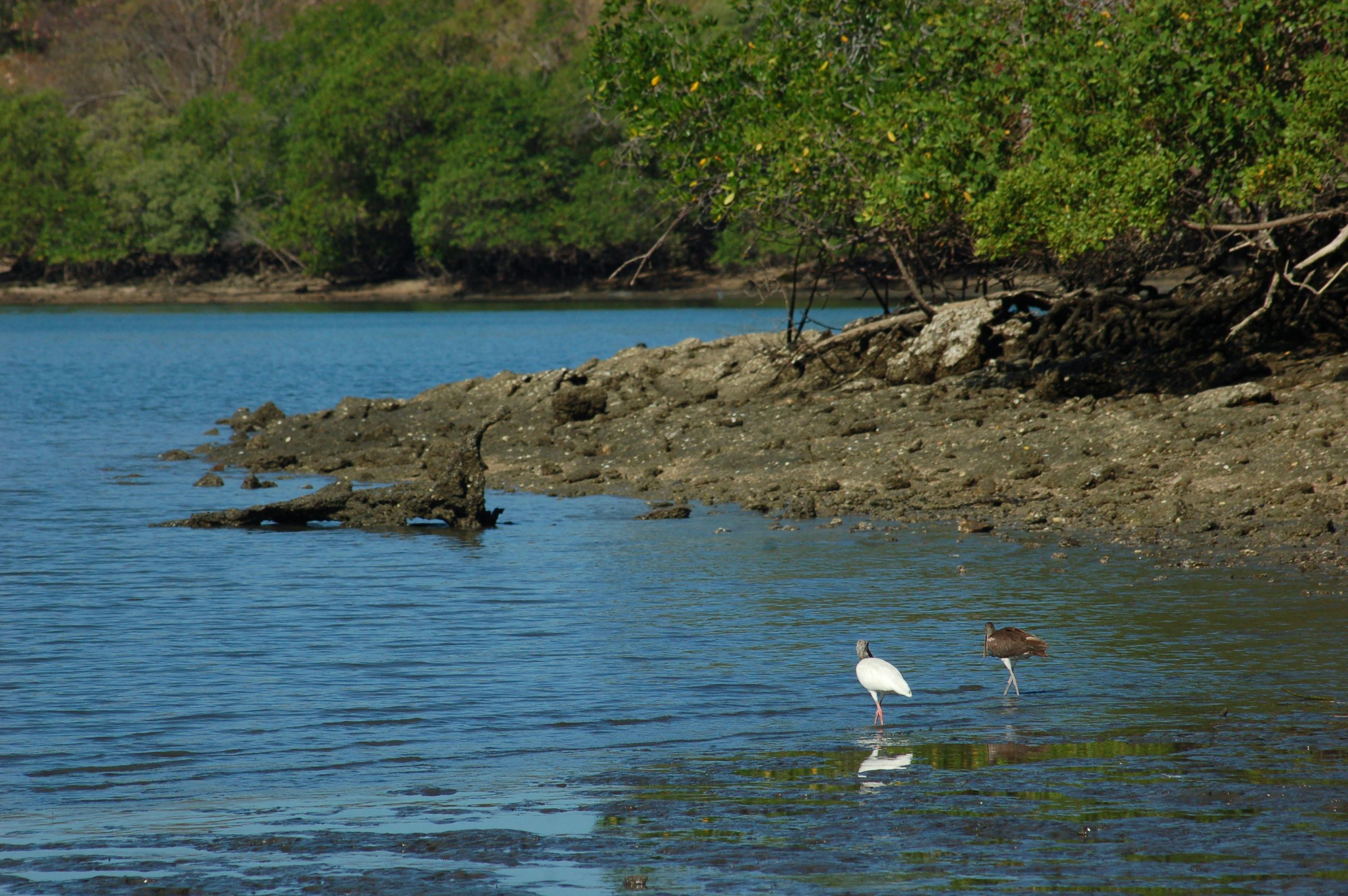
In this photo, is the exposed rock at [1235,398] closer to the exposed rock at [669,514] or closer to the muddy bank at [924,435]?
the muddy bank at [924,435]

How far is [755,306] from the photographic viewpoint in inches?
3012

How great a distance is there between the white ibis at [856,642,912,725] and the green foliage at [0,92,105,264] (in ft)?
310

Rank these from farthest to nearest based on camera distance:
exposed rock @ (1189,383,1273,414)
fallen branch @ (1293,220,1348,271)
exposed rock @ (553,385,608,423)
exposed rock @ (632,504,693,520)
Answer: exposed rock @ (553,385,608,423) → exposed rock @ (1189,383,1273,414) → exposed rock @ (632,504,693,520) → fallen branch @ (1293,220,1348,271)

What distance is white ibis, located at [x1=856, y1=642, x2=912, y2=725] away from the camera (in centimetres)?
904

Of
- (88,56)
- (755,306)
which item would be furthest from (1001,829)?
(88,56)

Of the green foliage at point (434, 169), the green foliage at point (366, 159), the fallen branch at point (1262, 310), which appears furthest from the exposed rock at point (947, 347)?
the green foliage at point (434, 169)

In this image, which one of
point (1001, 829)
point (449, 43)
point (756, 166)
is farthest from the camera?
point (449, 43)

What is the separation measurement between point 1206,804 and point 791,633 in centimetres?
513

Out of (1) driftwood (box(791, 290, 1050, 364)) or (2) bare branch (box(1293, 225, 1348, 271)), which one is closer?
(2) bare branch (box(1293, 225, 1348, 271))

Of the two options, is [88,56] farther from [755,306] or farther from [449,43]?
[755,306]

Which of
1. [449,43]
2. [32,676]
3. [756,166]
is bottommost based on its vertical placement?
[32,676]

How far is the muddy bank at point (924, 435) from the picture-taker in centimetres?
1598

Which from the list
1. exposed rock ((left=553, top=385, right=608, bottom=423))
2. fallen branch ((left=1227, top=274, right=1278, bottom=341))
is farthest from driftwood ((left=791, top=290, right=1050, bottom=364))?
fallen branch ((left=1227, top=274, right=1278, bottom=341))

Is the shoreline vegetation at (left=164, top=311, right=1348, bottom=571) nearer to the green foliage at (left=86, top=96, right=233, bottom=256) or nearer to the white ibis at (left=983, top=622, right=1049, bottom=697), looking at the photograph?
the white ibis at (left=983, top=622, right=1049, bottom=697)
